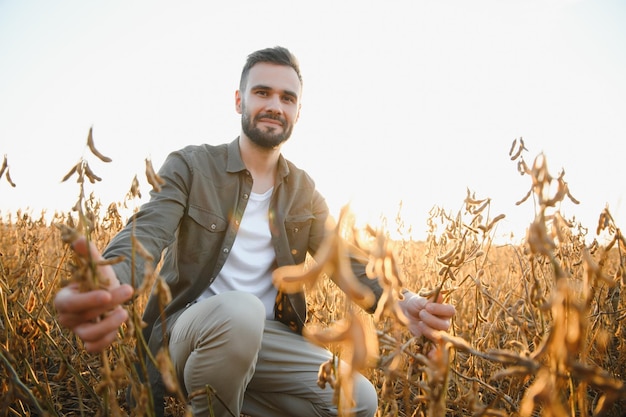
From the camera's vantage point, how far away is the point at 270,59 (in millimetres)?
2584

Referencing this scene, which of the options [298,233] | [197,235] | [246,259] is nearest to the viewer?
[197,235]

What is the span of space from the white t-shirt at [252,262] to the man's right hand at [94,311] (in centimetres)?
134

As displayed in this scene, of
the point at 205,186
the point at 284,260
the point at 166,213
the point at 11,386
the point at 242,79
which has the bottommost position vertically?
the point at 11,386

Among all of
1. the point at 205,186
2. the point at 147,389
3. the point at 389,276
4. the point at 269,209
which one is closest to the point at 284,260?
the point at 269,209

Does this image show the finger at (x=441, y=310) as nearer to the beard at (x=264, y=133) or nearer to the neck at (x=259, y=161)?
the neck at (x=259, y=161)

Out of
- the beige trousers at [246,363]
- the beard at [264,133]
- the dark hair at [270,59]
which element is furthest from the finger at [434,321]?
the dark hair at [270,59]

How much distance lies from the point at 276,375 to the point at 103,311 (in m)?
1.30

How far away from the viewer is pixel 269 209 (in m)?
2.24

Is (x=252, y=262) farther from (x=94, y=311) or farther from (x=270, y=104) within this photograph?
(x=94, y=311)

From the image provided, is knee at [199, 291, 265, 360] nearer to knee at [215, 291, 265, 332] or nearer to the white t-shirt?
knee at [215, 291, 265, 332]

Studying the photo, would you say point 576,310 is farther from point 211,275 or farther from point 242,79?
point 242,79

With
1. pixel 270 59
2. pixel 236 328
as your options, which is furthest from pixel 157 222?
pixel 270 59

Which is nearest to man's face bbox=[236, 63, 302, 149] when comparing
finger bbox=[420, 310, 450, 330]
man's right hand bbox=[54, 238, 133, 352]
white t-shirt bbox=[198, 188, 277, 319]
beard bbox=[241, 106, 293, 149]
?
beard bbox=[241, 106, 293, 149]

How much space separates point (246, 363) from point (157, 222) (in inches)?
26.1
